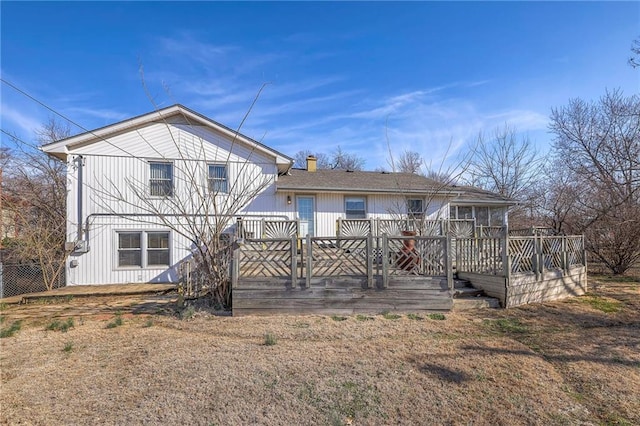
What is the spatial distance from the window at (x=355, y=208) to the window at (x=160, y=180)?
6815 millimetres

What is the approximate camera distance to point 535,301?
24.5 feet

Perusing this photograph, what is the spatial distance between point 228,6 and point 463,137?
28.4 feet

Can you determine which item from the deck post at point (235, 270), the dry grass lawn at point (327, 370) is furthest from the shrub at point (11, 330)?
the deck post at point (235, 270)

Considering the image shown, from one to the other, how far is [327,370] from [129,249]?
9.77 metres

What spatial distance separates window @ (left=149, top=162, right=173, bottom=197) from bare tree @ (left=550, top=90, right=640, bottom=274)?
1570cm

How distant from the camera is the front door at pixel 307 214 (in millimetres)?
12406

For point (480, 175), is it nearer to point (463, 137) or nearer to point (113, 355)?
point (463, 137)

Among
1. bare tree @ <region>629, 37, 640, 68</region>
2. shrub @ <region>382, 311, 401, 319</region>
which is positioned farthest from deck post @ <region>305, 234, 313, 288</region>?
bare tree @ <region>629, 37, 640, 68</region>

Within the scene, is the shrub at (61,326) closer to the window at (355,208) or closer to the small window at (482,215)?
the window at (355,208)

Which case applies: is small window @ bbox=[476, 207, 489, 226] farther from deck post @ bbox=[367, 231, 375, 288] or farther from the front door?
deck post @ bbox=[367, 231, 375, 288]

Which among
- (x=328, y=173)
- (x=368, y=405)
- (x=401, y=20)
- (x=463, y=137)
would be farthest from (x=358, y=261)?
(x=328, y=173)

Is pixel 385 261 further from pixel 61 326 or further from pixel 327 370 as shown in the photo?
pixel 61 326

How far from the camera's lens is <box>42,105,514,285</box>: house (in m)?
10.5

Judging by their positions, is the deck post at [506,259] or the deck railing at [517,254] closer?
the deck post at [506,259]
